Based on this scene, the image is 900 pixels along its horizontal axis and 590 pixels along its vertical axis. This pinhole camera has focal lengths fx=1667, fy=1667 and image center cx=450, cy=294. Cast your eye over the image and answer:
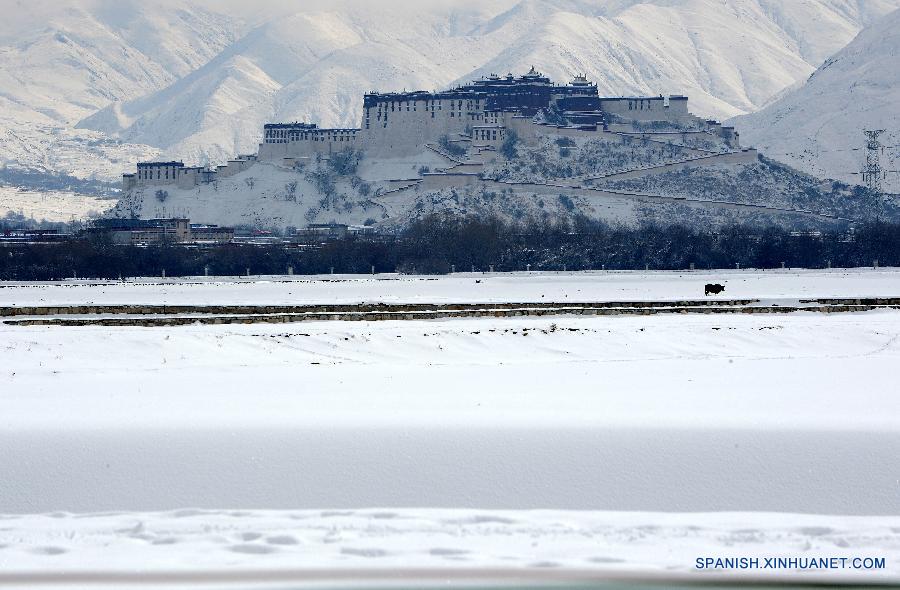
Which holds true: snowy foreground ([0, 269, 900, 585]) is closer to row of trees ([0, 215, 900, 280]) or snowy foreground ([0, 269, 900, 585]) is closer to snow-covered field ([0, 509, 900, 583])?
snow-covered field ([0, 509, 900, 583])

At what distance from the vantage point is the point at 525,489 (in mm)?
23125

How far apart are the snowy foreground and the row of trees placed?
85.0m

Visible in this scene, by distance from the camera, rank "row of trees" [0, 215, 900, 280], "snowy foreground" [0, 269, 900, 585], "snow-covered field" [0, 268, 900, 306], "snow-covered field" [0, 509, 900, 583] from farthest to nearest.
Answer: "row of trees" [0, 215, 900, 280]
"snow-covered field" [0, 268, 900, 306]
"snowy foreground" [0, 269, 900, 585]
"snow-covered field" [0, 509, 900, 583]

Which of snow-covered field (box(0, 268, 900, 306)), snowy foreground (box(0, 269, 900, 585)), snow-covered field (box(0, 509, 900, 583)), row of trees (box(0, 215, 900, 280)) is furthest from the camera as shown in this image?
row of trees (box(0, 215, 900, 280))

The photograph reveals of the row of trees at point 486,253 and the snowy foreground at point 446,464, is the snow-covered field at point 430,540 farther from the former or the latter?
the row of trees at point 486,253

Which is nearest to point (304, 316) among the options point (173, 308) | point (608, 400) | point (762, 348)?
point (173, 308)

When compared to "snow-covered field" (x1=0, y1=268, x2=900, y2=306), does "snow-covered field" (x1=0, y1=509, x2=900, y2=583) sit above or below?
below

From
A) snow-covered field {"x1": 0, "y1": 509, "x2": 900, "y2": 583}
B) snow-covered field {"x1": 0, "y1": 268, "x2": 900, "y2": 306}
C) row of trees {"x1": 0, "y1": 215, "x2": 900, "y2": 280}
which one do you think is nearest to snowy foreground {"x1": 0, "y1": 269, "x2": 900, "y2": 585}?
snow-covered field {"x1": 0, "y1": 509, "x2": 900, "y2": 583}

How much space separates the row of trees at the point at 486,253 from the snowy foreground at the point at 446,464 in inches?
3347

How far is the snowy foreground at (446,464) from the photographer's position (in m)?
20.4

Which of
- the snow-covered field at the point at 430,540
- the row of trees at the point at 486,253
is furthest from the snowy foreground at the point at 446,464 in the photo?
the row of trees at the point at 486,253

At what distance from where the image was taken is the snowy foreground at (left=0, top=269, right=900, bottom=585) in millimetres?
20391

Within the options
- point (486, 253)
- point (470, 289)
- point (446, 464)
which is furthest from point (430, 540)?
point (486, 253)

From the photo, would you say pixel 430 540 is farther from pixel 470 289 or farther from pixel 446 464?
pixel 470 289
